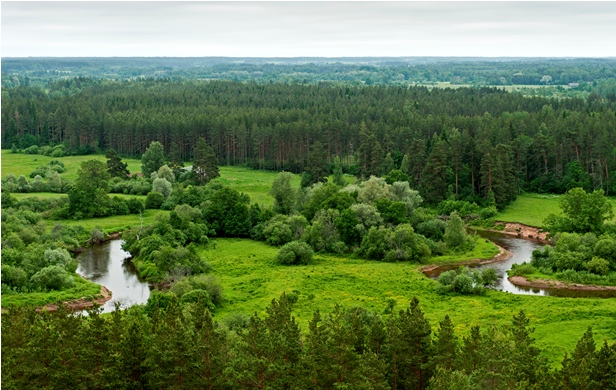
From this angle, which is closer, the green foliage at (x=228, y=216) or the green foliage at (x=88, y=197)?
the green foliage at (x=228, y=216)

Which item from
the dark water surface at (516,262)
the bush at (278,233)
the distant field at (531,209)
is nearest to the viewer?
the dark water surface at (516,262)

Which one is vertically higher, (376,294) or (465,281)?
(465,281)

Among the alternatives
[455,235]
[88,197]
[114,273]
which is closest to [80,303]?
[114,273]

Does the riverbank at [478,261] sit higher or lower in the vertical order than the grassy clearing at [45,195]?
higher

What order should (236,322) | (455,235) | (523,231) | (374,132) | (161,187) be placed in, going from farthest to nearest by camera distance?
(374,132), (161,187), (523,231), (455,235), (236,322)

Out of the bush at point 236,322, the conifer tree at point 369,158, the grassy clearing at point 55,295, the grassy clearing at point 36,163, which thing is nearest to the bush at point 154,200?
the grassy clearing at point 36,163

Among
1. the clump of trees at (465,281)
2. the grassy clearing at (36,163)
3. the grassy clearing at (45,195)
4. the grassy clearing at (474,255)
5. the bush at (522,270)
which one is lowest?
the grassy clearing at (36,163)

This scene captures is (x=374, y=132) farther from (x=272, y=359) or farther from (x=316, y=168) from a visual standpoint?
(x=272, y=359)

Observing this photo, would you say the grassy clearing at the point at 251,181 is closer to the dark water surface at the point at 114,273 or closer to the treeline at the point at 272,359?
the dark water surface at the point at 114,273
